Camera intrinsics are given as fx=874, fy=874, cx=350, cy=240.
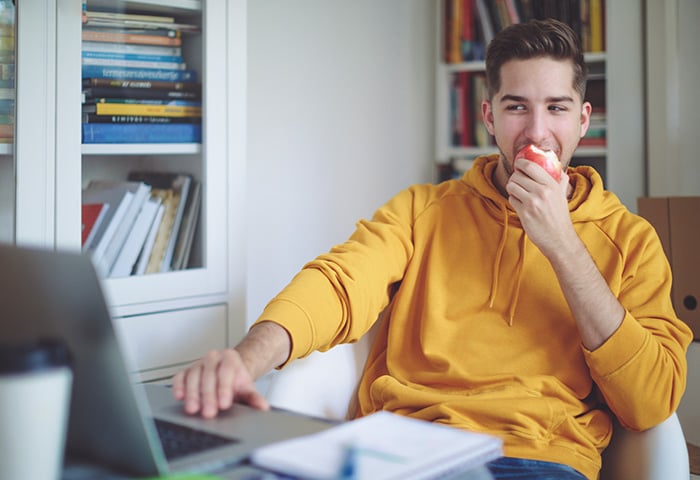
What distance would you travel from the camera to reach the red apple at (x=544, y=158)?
64.7 inches

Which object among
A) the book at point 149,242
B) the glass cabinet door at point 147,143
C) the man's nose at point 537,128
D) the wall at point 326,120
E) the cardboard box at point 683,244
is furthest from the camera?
the wall at point 326,120

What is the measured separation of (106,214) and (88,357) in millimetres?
1462

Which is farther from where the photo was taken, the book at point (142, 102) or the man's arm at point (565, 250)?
the book at point (142, 102)

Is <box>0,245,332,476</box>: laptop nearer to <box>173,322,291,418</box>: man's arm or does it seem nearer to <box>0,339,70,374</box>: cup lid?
<box>0,339,70,374</box>: cup lid

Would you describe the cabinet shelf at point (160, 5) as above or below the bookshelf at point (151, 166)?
above

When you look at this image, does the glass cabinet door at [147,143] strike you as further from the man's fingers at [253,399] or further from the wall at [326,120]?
the man's fingers at [253,399]

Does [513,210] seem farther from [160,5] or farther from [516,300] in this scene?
[160,5]

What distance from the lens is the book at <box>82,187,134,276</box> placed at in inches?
82.3

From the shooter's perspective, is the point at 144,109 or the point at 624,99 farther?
the point at 624,99

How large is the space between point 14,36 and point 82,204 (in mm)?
404

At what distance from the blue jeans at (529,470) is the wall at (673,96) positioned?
1.81 m

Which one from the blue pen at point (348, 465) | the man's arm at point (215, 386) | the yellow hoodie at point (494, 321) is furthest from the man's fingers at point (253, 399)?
the yellow hoodie at point (494, 321)

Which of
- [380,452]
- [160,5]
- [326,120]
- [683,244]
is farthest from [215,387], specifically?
[326,120]

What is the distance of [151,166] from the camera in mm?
2230
